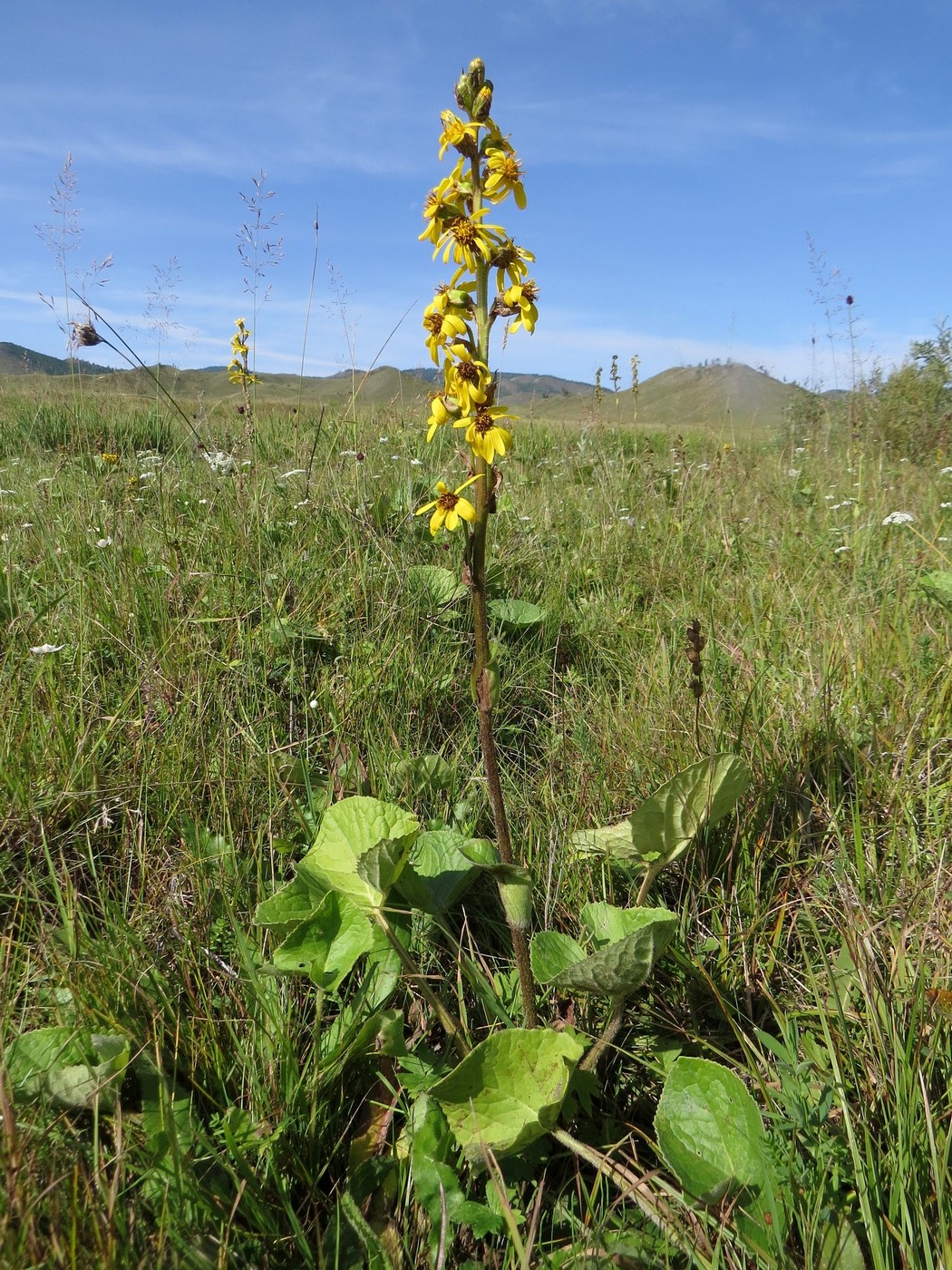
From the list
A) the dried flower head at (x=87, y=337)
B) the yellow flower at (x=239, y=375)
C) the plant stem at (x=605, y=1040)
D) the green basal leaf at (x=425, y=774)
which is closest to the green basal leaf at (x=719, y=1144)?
the plant stem at (x=605, y=1040)

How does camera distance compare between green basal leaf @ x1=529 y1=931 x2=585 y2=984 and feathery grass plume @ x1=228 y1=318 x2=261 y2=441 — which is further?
feathery grass plume @ x1=228 y1=318 x2=261 y2=441

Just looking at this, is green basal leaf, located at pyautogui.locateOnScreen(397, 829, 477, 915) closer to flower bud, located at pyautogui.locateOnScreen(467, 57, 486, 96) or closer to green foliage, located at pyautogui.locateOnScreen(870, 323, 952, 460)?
flower bud, located at pyautogui.locateOnScreen(467, 57, 486, 96)

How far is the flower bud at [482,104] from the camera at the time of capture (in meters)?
1.38

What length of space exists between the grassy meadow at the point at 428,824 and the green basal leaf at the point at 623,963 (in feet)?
0.66

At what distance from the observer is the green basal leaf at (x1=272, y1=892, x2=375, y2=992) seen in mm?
→ 1487

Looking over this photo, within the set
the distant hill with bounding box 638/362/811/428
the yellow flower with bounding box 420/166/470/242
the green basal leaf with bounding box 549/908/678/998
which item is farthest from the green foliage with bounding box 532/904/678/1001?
the distant hill with bounding box 638/362/811/428

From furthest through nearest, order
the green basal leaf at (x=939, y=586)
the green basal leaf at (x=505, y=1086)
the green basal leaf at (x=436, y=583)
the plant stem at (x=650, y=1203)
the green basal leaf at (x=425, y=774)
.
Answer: the green basal leaf at (x=436, y=583)
the green basal leaf at (x=939, y=586)
the green basal leaf at (x=425, y=774)
the green basal leaf at (x=505, y=1086)
the plant stem at (x=650, y=1203)

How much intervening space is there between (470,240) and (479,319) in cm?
14

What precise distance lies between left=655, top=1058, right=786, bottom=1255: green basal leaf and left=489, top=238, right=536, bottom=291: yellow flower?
1.44m

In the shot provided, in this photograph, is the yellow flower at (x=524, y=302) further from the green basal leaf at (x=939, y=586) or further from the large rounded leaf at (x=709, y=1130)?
the green basal leaf at (x=939, y=586)

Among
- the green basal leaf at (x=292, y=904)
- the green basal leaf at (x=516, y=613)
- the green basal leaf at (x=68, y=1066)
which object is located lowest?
the green basal leaf at (x=68, y=1066)

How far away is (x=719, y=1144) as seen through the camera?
1226mm

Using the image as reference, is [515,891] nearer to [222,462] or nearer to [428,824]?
[428,824]

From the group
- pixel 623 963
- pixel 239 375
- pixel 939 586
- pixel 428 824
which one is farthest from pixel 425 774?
pixel 239 375
